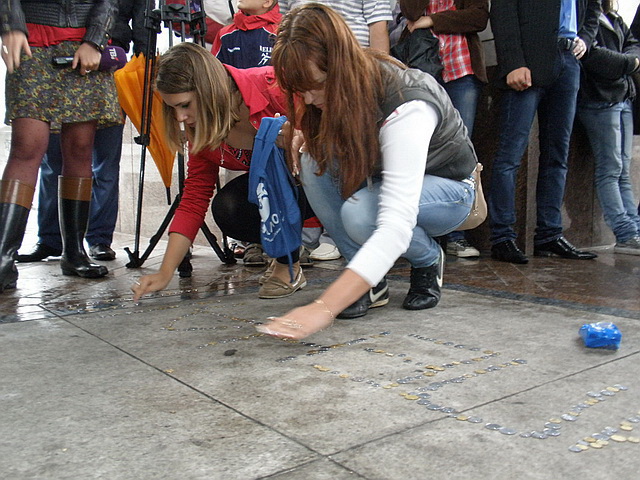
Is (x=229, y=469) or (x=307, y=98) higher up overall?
(x=307, y=98)

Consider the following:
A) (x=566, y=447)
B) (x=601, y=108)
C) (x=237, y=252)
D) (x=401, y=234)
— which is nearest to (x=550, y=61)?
(x=601, y=108)

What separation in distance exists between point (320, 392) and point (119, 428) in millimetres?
434

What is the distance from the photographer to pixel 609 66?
3.84 metres

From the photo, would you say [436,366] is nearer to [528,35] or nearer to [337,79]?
[337,79]

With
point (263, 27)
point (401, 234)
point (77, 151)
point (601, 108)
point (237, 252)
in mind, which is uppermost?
point (263, 27)

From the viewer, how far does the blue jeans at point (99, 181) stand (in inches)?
160

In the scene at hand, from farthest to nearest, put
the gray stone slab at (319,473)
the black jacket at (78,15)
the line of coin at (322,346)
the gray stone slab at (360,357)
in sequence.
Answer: the black jacket at (78,15) < the line of coin at (322,346) < the gray stone slab at (360,357) < the gray stone slab at (319,473)

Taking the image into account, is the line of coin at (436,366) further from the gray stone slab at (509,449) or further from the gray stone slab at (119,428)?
the gray stone slab at (119,428)

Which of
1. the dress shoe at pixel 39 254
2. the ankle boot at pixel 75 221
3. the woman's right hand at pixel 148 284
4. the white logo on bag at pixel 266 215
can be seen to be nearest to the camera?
the woman's right hand at pixel 148 284

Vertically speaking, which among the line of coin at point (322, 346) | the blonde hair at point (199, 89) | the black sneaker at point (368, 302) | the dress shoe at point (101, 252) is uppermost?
the blonde hair at point (199, 89)

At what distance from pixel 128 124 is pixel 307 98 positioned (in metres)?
4.35

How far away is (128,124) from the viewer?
5.75 meters

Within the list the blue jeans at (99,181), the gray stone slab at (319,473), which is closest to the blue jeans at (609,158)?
the blue jeans at (99,181)

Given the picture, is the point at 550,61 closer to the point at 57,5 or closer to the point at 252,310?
the point at 252,310
